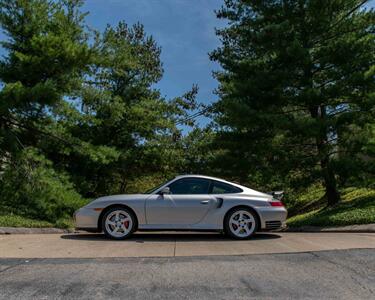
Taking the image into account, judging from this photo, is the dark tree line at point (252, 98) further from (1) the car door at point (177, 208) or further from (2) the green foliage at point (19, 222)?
(1) the car door at point (177, 208)

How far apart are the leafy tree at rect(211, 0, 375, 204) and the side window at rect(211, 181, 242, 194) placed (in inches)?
192

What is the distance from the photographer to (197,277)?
5703 millimetres

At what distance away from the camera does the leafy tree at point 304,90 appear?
47.6 feet

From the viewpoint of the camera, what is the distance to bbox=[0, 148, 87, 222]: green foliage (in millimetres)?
13562

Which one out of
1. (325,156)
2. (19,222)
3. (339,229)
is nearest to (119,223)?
(19,222)

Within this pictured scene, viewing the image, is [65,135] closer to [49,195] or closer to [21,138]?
[21,138]

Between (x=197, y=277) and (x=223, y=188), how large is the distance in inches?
171

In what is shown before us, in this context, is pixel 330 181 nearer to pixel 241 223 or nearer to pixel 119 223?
pixel 241 223

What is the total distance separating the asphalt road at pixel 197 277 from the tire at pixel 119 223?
2678 mm

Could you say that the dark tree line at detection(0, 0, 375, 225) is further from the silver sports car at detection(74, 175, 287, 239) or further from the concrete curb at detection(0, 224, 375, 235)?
the silver sports car at detection(74, 175, 287, 239)

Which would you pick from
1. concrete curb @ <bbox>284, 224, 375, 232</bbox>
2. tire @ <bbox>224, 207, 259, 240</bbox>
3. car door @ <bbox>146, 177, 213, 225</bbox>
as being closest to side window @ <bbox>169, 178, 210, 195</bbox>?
car door @ <bbox>146, 177, 213, 225</bbox>

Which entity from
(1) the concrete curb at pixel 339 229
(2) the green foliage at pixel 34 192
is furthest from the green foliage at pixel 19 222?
(1) the concrete curb at pixel 339 229

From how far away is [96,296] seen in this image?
4.90 m

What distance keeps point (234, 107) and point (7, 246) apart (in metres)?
8.70
